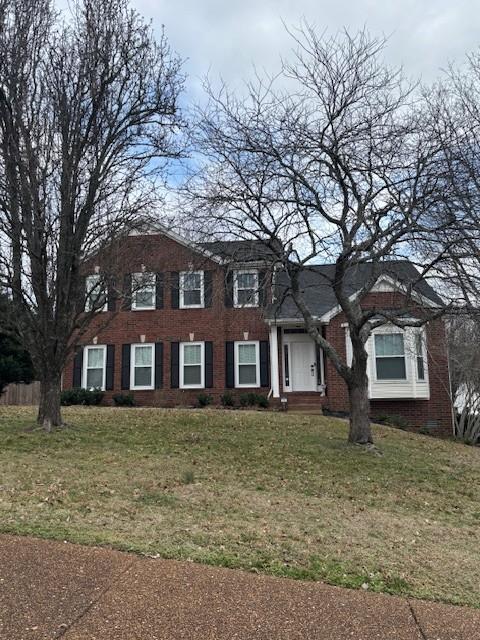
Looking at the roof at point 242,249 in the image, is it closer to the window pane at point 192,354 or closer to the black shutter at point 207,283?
the black shutter at point 207,283

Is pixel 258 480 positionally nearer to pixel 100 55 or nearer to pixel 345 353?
pixel 100 55

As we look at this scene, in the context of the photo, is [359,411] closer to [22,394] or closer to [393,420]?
[393,420]

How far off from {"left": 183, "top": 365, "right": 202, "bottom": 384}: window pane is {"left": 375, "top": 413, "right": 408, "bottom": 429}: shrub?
6.32 m

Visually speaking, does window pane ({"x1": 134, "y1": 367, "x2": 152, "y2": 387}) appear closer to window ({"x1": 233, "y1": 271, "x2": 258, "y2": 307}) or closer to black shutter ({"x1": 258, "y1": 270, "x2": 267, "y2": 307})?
window ({"x1": 233, "y1": 271, "x2": 258, "y2": 307})

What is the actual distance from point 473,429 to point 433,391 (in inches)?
69.0

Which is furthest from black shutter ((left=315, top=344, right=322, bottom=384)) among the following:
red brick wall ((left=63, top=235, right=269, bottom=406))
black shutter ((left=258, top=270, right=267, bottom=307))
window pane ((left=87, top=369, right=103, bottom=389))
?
window pane ((left=87, top=369, right=103, bottom=389))

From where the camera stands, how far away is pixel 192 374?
20.6 m

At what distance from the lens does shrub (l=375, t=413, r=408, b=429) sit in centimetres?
1817

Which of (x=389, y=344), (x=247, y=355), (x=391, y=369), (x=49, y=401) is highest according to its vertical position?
(x=389, y=344)

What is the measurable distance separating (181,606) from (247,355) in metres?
16.5

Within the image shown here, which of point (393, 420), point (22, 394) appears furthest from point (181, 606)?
point (22, 394)

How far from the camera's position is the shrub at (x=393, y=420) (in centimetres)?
1817

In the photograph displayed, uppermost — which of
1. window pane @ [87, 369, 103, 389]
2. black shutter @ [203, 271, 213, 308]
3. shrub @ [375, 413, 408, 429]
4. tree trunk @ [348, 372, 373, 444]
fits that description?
black shutter @ [203, 271, 213, 308]

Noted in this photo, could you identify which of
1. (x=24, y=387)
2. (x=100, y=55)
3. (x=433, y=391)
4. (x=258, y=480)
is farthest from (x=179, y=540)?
(x=24, y=387)
